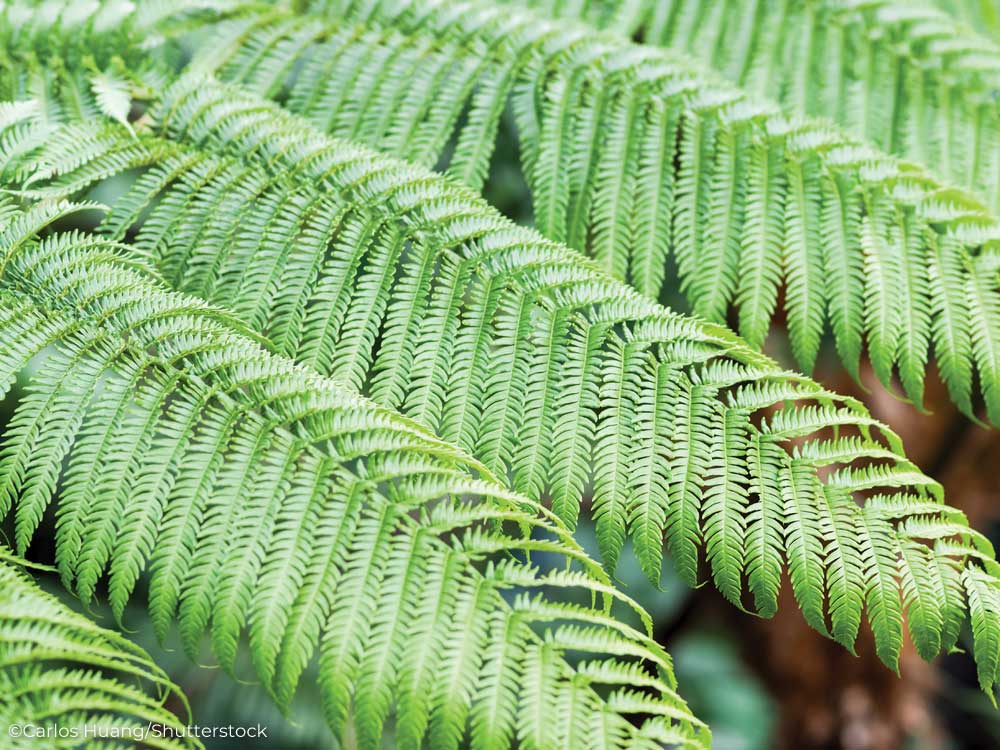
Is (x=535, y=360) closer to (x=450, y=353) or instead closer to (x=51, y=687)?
(x=450, y=353)

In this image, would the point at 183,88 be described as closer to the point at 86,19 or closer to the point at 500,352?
the point at 86,19

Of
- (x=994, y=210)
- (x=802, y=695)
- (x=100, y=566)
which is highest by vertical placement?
(x=994, y=210)

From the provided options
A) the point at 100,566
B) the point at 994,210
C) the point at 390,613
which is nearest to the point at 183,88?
the point at 100,566

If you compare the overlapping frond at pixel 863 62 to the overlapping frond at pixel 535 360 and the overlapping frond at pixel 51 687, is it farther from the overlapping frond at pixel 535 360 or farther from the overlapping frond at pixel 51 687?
the overlapping frond at pixel 51 687

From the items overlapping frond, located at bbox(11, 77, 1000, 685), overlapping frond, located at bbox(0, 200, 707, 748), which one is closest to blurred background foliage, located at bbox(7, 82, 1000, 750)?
overlapping frond, located at bbox(11, 77, 1000, 685)

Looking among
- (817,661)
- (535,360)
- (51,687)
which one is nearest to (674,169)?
(535,360)

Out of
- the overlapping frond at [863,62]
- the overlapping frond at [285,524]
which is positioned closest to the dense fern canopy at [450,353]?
the overlapping frond at [285,524]
